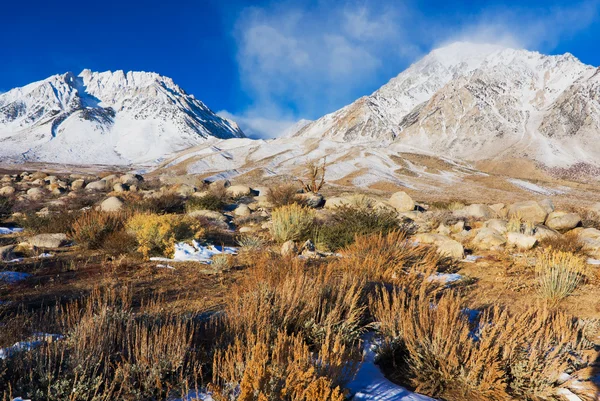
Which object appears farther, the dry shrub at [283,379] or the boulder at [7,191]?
the boulder at [7,191]

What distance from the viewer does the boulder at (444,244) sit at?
25.7 ft

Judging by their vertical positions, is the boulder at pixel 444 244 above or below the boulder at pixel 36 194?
below

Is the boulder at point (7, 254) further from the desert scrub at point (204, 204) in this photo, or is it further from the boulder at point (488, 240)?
the boulder at point (488, 240)

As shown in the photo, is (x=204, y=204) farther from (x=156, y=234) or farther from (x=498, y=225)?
(x=498, y=225)

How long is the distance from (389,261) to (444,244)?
9.30 ft

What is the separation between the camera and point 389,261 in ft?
20.0

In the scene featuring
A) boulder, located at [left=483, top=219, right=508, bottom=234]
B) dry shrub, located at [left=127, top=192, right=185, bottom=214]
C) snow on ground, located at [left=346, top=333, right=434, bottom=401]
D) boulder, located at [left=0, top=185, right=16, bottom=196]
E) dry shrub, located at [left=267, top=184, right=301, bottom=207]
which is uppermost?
boulder, located at [left=0, top=185, right=16, bottom=196]

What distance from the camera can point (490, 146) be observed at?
312 ft

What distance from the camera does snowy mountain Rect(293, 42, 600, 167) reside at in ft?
297

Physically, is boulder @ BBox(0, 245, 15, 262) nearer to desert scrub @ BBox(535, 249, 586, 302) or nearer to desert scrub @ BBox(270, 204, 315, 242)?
desert scrub @ BBox(270, 204, 315, 242)

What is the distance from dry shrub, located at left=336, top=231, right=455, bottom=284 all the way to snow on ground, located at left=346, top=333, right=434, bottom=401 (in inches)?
78.2

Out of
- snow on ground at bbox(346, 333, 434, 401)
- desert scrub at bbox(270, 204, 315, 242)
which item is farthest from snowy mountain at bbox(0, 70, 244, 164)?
snow on ground at bbox(346, 333, 434, 401)

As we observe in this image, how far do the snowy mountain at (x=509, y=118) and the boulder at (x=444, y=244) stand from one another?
3519 inches

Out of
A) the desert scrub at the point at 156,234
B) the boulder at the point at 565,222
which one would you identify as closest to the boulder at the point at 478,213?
Answer: the boulder at the point at 565,222
